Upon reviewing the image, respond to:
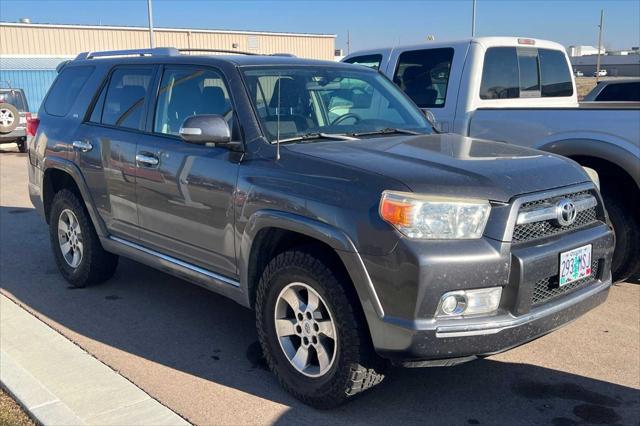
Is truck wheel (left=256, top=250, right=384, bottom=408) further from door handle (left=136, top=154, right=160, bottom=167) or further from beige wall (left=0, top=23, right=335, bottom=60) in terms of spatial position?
beige wall (left=0, top=23, right=335, bottom=60)

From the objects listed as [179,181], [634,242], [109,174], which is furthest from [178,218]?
[634,242]

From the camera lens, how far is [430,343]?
122 inches

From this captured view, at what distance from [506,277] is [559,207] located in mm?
570

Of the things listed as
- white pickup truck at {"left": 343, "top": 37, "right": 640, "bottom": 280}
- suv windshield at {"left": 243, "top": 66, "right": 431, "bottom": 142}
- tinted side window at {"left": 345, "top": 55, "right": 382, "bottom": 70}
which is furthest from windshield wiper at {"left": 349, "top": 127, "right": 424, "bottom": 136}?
tinted side window at {"left": 345, "top": 55, "right": 382, "bottom": 70}

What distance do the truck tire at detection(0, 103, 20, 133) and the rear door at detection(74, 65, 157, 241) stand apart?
519 inches

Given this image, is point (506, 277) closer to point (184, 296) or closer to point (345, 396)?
point (345, 396)

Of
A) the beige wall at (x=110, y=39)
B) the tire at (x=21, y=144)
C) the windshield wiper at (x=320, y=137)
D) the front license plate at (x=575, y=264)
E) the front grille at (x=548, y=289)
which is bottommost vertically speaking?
the tire at (x=21, y=144)

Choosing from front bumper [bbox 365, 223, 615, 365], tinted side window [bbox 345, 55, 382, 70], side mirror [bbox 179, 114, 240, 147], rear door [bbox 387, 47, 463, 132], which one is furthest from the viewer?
tinted side window [bbox 345, 55, 382, 70]

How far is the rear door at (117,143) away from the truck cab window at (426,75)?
3.04 metres

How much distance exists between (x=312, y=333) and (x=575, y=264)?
4.73ft

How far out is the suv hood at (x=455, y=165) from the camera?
3238 mm

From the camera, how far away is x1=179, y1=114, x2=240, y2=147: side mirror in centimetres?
391

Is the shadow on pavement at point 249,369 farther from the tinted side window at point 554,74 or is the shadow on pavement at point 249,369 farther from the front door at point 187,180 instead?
the tinted side window at point 554,74

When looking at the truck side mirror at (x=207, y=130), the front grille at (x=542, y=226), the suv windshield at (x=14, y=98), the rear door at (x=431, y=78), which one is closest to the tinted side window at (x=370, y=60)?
the rear door at (x=431, y=78)
